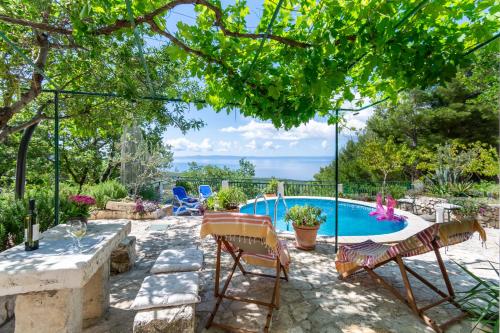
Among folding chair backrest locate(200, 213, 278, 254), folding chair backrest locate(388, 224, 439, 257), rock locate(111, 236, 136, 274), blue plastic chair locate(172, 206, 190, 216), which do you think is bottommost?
blue plastic chair locate(172, 206, 190, 216)

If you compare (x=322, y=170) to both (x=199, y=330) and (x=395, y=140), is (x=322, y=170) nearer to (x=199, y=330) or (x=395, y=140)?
(x=395, y=140)

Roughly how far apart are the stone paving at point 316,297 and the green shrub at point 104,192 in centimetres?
287

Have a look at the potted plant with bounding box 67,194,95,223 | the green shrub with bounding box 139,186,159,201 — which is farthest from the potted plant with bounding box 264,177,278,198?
the potted plant with bounding box 67,194,95,223

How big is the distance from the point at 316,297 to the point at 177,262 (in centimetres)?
143

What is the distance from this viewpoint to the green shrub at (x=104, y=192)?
21.4 feet

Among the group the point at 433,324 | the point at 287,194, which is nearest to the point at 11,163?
the point at 287,194

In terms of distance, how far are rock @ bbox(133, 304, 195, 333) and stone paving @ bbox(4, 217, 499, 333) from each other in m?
0.52

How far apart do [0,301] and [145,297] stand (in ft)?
4.35

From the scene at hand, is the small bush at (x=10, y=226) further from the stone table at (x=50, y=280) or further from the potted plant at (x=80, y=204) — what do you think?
the stone table at (x=50, y=280)

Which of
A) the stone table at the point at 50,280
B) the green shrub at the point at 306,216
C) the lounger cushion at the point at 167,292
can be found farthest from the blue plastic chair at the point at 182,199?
the stone table at the point at 50,280

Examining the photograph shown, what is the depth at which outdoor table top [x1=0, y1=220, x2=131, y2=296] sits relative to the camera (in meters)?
1.49

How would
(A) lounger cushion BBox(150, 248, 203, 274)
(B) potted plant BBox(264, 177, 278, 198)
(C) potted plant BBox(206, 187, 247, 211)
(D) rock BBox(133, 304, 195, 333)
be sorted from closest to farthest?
(D) rock BBox(133, 304, 195, 333) → (A) lounger cushion BBox(150, 248, 203, 274) → (C) potted plant BBox(206, 187, 247, 211) → (B) potted plant BBox(264, 177, 278, 198)

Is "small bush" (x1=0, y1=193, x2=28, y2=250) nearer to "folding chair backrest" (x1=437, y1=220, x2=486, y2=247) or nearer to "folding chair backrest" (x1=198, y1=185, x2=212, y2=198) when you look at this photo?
"folding chair backrest" (x1=437, y1=220, x2=486, y2=247)

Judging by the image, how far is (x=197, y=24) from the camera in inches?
104
